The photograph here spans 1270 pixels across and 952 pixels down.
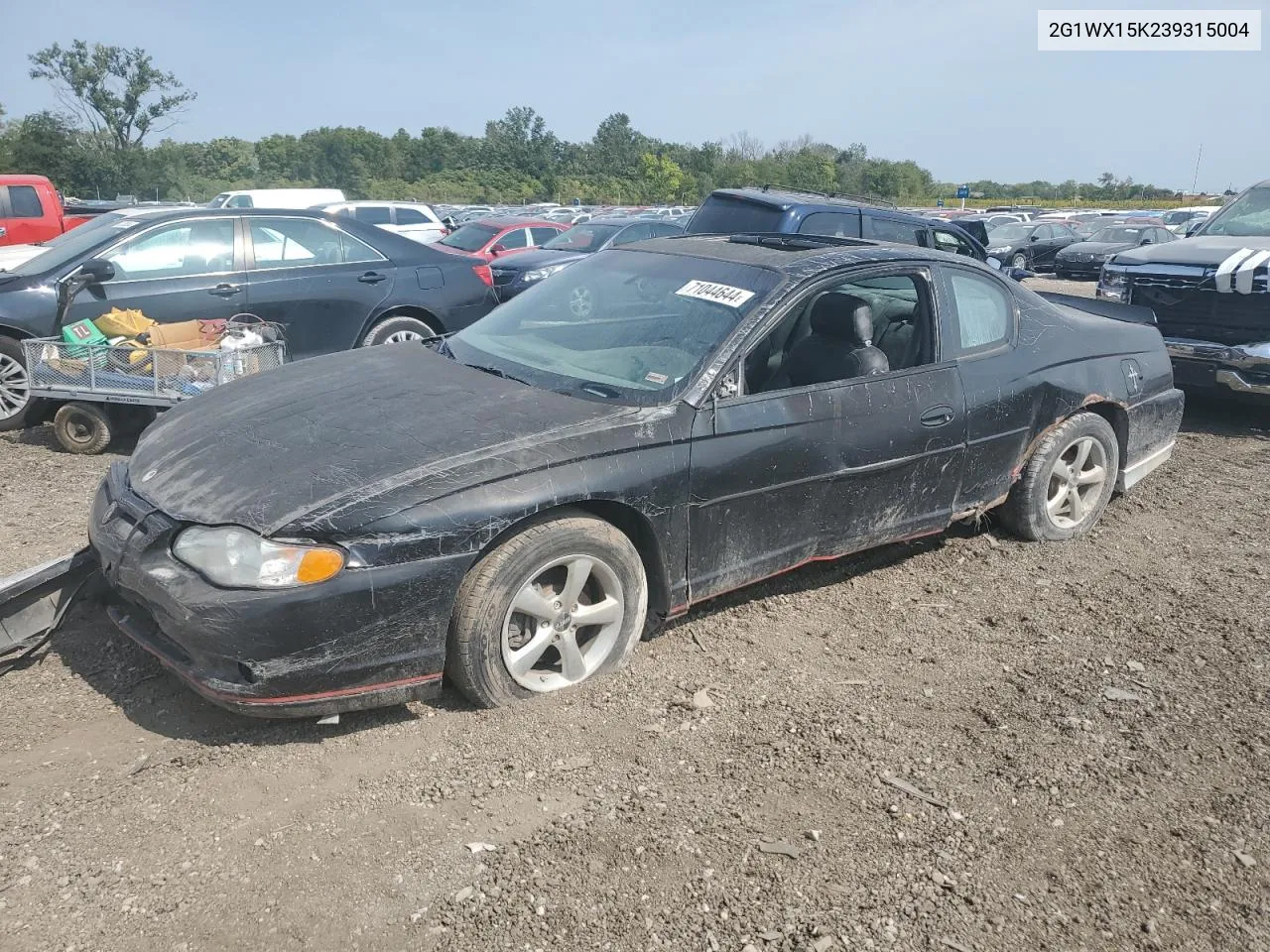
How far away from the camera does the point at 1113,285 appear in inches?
337

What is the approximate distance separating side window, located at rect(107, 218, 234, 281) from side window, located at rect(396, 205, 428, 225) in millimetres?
15236

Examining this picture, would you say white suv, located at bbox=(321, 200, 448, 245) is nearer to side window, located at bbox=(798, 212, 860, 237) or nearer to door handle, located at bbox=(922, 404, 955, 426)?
side window, located at bbox=(798, 212, 860, 237)

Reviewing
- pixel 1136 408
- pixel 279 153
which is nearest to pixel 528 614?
pixel 1136 408

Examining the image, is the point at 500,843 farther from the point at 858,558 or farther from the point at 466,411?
the point at 858,558

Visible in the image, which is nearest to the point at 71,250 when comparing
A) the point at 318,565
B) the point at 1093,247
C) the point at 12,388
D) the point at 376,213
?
the point at 12,388

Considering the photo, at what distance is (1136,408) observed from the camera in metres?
5.32

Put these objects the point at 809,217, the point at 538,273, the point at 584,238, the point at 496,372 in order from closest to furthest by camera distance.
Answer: the point at 496,372, the point at 809,217, the point at 538,273, the point at 584,238

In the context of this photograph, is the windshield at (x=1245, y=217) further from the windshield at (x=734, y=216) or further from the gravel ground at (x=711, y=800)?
the gravel ground at (x=711, y=800)

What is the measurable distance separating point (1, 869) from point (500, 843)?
1.27 m

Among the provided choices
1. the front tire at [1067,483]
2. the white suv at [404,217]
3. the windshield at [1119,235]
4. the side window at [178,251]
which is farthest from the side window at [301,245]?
the windshield at [1119,235]

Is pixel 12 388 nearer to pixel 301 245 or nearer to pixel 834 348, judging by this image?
pixel 301 245

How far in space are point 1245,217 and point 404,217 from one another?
17.3m

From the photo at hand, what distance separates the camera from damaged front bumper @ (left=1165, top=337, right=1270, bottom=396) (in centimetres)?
733

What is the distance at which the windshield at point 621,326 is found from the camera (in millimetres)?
3775
